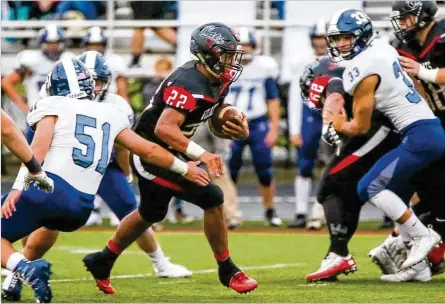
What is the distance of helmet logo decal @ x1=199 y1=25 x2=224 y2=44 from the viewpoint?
7105 mm

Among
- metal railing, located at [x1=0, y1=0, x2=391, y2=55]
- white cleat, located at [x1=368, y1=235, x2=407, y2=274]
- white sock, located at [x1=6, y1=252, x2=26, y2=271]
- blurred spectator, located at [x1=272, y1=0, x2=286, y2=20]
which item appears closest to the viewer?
white sock, located at [x1=6, y1=252, x2=26, y2=271]

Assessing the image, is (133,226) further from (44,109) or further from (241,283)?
(44,109)

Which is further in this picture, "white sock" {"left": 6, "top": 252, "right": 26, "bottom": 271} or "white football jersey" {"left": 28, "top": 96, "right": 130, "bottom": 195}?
"white football jersey" {"left": 28, "top": 96, "right": 130, "bottom": 195}

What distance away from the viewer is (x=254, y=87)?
39.3 feet

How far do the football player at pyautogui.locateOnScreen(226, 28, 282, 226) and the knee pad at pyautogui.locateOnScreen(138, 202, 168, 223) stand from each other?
4.42 metres

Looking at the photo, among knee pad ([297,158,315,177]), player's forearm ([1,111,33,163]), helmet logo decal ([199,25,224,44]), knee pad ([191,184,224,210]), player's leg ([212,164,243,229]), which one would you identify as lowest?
player's leg ([212,164,243,229])

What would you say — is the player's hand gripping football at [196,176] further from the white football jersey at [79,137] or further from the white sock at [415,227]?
the white sock at [415,227]

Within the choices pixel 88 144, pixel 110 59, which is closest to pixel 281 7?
pixel 110 59

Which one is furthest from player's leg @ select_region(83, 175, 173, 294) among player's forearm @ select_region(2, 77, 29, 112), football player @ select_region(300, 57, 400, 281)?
player's forearm @ select_region(2, 77, 29, 112)

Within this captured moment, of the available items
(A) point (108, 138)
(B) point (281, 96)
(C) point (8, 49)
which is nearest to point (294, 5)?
(B) point (281, 96)

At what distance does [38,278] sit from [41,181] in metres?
0.51

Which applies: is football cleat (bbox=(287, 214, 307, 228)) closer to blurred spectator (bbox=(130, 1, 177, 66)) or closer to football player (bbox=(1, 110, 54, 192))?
blurred spectator (bbox=(130, 1, 177, 66))

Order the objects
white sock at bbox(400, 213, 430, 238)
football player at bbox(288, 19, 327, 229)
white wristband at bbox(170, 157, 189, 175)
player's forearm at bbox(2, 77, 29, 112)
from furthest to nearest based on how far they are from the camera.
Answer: player's forearm at bbox(2, 77, 29, 112)
football player at bbox(288, 19, 327, 229)
white sock at bbox(400, 213, 430, 238)
white wristband at bbox(170, 157, 189, 175)

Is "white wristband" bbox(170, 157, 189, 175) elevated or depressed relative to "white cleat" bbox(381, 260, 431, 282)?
elevated
